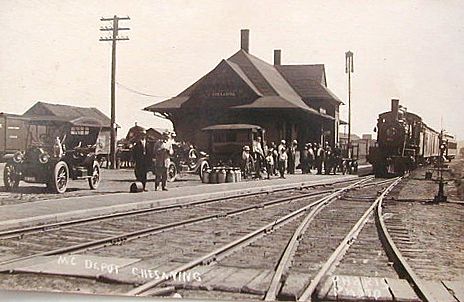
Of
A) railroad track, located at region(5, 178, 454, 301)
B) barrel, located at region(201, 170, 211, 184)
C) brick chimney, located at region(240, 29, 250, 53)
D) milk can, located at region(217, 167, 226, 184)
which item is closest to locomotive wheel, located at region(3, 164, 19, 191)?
railroad track, located at region(5, 178, 454, 301)

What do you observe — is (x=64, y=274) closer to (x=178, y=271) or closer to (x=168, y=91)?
(x=178, y=271)

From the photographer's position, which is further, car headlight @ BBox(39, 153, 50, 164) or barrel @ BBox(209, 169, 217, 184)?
barrel @ BBox(209, 169, 217, 184)

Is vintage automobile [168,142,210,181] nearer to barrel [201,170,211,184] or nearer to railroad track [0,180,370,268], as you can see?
barrel [201,170,211,184]

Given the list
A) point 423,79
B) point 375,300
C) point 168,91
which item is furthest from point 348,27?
point 375,300

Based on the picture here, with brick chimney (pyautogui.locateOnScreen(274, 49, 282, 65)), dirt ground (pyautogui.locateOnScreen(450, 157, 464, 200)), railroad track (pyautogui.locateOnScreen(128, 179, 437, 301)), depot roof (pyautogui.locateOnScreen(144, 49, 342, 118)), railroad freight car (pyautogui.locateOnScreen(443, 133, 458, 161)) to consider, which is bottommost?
railroad track (pyautogui.locateOnScreen(128, 179, 437, 301))

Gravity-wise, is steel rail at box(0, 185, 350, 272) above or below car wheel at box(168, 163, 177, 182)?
below

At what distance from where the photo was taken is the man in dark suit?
276 cm

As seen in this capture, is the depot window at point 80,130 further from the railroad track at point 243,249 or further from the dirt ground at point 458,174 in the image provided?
the dirt ground at point 458,174

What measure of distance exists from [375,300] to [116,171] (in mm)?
1610

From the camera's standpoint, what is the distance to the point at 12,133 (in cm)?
275

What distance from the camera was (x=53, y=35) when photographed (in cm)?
250

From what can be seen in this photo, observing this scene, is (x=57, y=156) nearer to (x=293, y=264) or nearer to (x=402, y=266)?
(x=293, y=264)

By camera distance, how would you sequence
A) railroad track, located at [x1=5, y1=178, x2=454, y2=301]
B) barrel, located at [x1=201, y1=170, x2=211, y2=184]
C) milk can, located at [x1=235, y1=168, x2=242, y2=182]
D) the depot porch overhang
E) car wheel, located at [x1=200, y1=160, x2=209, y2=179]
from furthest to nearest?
milk can, located at [x1=235, y1=168, x2=242, y2=182] < barrel, located at [x1=201, y1=170, x2=211, y2=184] < car wheel, located at [x1=200, y1=160, x2=209, y2=179] < the depot porch overhang < railroad track, located at [x1=5, y1=178, x2=454, y2=301]

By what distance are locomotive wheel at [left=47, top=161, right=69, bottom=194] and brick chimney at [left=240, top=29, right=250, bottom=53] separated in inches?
55.2
